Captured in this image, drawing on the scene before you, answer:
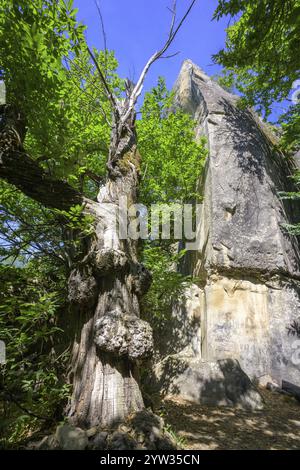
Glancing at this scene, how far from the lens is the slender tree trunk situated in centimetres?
338

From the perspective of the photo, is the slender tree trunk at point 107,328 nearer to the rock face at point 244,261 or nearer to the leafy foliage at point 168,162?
the rock face at point 244,261

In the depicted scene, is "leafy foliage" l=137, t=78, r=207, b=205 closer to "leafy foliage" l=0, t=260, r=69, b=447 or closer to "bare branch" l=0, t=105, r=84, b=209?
"bare branch" l=0, t=105, r=84, b=209

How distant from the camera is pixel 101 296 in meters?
4.02

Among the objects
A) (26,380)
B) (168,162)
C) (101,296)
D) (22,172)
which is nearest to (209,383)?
(101,296)

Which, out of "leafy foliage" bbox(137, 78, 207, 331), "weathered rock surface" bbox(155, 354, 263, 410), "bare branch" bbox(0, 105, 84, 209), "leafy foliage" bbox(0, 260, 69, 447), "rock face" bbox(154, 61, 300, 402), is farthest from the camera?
"leafy foliage" bbox(137, 78, 207, 331)

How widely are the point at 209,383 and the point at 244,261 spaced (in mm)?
3244

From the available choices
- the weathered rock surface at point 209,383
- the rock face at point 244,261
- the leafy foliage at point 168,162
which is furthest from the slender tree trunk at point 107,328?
the leafy foliage at point 168,162

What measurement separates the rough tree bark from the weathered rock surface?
2457 millimetres

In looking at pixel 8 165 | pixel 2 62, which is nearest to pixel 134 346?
pixel 8 165

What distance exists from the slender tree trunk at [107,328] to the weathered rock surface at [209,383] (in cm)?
243

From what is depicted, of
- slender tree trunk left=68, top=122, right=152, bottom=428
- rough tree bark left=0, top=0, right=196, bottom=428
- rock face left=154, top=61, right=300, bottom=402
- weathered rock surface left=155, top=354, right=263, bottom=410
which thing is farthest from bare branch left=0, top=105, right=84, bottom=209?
rock face left=154, top=61, right=300, bottom=402

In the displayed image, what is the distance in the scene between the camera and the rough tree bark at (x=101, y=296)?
343 cm

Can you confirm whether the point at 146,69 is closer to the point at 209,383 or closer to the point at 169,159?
the point at 169,159

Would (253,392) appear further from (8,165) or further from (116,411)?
(8,165)
